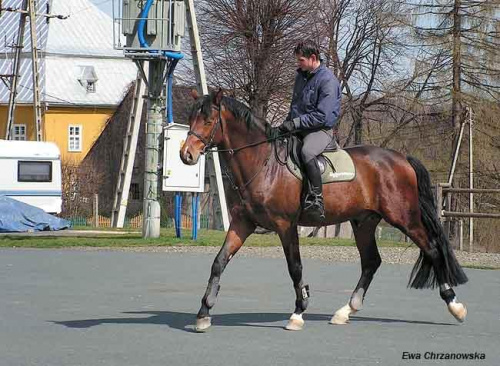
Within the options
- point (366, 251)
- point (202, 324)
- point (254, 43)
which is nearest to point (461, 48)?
point (254, 43)

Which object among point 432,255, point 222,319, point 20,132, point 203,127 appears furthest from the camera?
point 20,132

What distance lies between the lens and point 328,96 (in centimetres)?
1062

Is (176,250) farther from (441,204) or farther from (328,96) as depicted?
(328,96)

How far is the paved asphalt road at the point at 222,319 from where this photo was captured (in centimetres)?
857

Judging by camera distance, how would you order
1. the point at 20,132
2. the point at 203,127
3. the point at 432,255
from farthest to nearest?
the point at 20,132, the point at 432,255, the point at 203,127

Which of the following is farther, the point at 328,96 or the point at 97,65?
the point at 97,65

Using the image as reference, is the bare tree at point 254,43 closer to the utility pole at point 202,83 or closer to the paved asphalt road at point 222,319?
the utility pole at point 202,83

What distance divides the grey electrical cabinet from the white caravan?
1708 centimetres

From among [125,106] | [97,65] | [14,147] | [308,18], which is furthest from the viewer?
[97,65]

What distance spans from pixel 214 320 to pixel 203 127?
2.09m

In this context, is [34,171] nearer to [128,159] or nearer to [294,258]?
[128,159]

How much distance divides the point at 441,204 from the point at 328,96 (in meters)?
16.3

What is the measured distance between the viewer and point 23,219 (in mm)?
33844

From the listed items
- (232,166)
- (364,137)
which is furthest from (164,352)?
(364,137)
